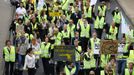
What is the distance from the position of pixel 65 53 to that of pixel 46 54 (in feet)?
12.3

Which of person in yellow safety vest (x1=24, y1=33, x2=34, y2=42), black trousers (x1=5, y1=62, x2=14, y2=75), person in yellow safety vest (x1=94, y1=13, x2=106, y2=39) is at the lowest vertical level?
black trousers (x1=5, y1=62, x2=14, y2=75)

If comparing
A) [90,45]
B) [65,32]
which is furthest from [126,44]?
[65,32]

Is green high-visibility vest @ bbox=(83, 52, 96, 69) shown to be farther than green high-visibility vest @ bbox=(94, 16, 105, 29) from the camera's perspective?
No

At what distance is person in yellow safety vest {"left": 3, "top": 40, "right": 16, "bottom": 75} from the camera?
27.7m

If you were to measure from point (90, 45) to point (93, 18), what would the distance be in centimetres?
655

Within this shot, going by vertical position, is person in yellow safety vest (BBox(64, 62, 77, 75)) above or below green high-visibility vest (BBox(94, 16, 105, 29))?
below

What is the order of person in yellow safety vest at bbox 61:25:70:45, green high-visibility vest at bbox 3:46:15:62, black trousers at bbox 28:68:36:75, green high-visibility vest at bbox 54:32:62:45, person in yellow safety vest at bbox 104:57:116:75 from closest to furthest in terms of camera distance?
person in yellow safety vest at bbox 104:57:116:75 → black trousers at bbox 28:68:36:75 → green high-visibility vest at bbox 3:46:15:62 → green high-visibility vest at bbox 54:32:62:45 → person in yellow safety vest at bbox 61:25:70:45

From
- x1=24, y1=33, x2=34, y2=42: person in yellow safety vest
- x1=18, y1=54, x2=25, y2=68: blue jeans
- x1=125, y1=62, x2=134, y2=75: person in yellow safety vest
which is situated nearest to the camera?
x1=125, y1=62, x2=134, y2=75: person in yellow safety vest

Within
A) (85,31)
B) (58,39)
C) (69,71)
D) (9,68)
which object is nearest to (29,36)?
(58,39)

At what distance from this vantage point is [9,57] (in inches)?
1099

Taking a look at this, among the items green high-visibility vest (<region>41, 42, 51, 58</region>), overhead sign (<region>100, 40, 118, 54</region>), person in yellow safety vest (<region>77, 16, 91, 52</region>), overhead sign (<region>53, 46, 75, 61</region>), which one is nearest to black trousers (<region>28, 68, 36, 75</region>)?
green high-visibility vest (<region>41, 42, 51, 58</region>)

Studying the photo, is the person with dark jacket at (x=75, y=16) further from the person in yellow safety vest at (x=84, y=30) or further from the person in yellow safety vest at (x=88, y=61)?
the person in yellow safety vest at (x=88, y=61)

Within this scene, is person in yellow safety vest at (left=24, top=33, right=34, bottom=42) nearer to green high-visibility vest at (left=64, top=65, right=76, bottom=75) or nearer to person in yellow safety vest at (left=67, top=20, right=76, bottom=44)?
person in yellow safety vest at (left=67, top=20, right=76, bottom=44)

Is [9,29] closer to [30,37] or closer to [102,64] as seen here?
[30,37]
